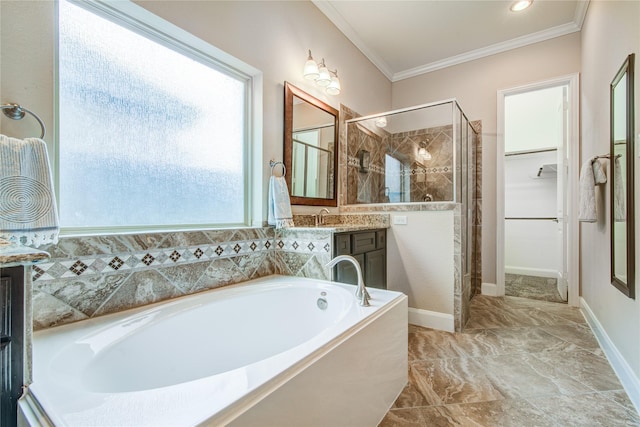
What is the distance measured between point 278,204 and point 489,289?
2803 millimetres

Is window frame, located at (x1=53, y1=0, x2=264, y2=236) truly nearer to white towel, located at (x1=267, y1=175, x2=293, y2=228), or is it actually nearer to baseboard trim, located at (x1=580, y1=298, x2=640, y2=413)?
white towel, located at (x1=267, y1=175, x2=293, y2=228)

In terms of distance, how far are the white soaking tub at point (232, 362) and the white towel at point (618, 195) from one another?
1425mm

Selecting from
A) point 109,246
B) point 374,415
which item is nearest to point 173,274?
point 109,246

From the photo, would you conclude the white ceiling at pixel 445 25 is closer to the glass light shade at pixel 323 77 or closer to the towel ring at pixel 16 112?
the glass light shade at pixel 323 77

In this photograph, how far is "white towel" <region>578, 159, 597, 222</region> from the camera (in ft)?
6.98

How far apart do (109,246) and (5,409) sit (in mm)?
793

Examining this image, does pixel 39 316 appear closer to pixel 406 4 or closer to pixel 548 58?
pixel 406 4

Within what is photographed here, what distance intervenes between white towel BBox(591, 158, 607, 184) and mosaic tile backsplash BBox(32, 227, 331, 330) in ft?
6.40

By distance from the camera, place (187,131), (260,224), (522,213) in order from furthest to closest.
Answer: (522,213)
(260,224)
(187,131)

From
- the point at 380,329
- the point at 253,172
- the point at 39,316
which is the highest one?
the point at 253,172

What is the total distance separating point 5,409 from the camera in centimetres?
69

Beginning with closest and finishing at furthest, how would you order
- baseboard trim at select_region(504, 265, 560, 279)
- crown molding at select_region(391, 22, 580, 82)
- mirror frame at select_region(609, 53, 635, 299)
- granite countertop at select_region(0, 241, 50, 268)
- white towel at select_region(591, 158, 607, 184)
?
granite countertop at select_region(0, 241, 50, 268) → mirror frame at select_region(609, 53, 635, 299) → white towel at select_region(591, 158, 607, 184) → crown molding at select_region(391, 22, 580, 82) → baseboard trim at select_region(504, 265, 560, 279)

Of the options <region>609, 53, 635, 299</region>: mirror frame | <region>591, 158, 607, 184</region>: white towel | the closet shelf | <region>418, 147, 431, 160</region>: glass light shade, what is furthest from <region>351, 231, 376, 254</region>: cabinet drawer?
the closet shelf

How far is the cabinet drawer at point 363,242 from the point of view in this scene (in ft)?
7.35
